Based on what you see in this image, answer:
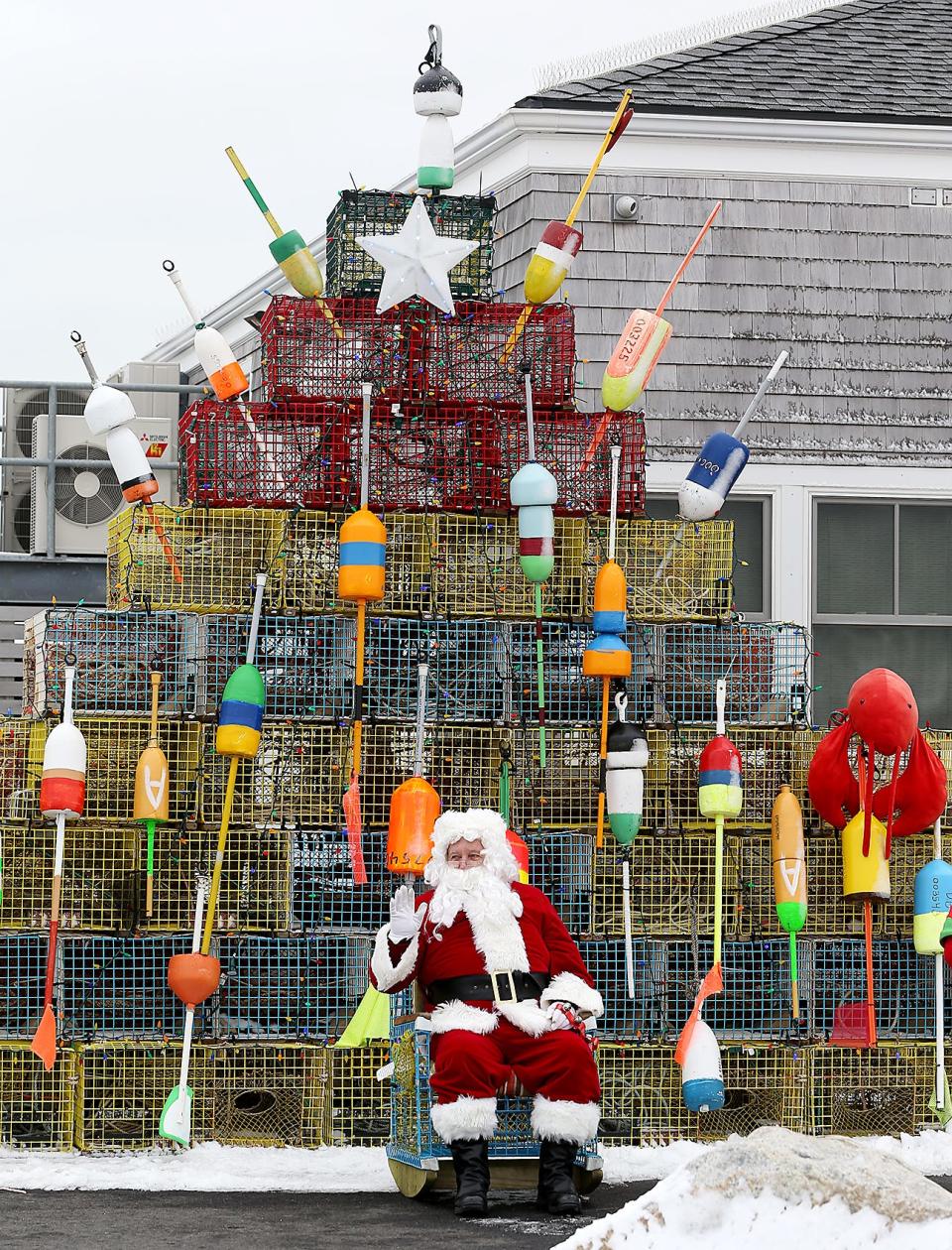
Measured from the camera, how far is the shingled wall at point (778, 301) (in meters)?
10.3

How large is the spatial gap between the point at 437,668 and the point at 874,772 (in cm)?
159

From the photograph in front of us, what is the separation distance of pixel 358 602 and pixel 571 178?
3.59 meters

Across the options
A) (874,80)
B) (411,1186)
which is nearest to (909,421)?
(874,80)

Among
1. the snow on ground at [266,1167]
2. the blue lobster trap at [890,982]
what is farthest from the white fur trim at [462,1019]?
the blue lobster trap at [890,982]

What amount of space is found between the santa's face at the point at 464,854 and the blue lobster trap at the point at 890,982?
1650 millimetres

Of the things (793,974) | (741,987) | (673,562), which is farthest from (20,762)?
(793,974)

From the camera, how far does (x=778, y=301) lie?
10492 mm

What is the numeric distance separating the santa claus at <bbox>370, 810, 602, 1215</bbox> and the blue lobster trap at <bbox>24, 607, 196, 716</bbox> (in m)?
1.30

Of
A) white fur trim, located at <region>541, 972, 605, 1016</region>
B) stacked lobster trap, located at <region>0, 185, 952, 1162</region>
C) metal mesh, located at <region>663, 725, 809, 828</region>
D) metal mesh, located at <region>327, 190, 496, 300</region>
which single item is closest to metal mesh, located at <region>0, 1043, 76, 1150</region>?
stacked lobster trap, located at <region>0, 185, 952, 1162</region>

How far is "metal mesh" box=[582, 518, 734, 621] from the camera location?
7.96m

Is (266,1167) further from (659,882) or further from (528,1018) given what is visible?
(659,882)

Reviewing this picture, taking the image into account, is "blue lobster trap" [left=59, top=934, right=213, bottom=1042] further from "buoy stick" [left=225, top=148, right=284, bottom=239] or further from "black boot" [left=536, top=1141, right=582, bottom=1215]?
"buoy stick" [left=225, top=148, right=284, bottom=239]

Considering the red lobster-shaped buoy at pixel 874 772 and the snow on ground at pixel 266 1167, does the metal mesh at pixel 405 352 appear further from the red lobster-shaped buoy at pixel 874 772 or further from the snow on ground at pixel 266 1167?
the snow on ground at pixel 266 1167

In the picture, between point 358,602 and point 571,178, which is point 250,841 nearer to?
point 358,602
